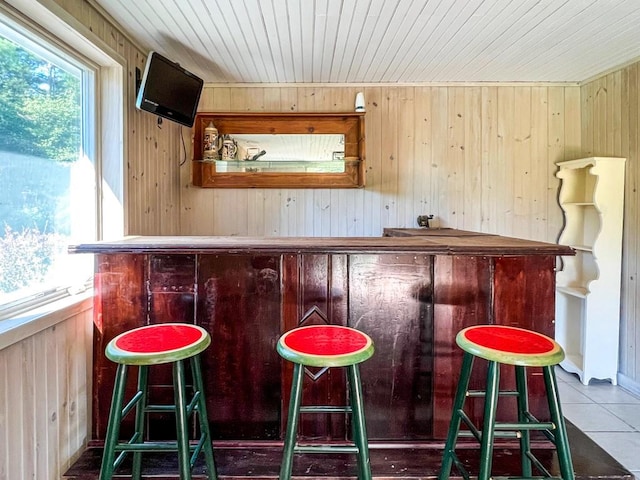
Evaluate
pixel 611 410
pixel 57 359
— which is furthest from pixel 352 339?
pixel 611 410

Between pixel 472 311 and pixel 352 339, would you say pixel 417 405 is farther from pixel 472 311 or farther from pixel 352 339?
pixel 352 339

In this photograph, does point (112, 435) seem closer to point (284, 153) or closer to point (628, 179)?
point (284, 153)

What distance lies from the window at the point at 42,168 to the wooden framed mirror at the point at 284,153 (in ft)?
3.69

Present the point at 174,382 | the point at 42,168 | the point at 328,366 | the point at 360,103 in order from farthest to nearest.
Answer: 1. the point at 360,103
2. the point at 42,168
3. the point at 174,382
4. the point at 328,366

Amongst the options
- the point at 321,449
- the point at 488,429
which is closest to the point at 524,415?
the point at 488,429

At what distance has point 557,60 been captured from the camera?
8.89 ft

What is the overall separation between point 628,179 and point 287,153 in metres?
2.56

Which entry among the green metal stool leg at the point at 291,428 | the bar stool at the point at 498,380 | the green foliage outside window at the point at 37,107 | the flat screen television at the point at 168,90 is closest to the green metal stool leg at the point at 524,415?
the bar stool at the point at 498,380

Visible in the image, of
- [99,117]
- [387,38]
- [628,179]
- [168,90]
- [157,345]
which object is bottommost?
[157,345]

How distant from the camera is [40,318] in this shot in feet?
4.64

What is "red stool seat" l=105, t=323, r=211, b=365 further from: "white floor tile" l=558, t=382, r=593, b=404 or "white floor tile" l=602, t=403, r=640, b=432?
"white floor tile" l=602, t=403, r=640, b=432

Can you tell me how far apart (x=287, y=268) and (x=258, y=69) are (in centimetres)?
193

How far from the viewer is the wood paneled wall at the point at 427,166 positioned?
3.19 metres

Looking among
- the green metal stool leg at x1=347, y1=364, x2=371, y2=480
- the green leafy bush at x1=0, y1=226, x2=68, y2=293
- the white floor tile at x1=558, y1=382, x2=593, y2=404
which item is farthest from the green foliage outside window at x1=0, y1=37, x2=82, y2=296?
the white floor tile at x1=558, y1=382, x2=593, y2=404
